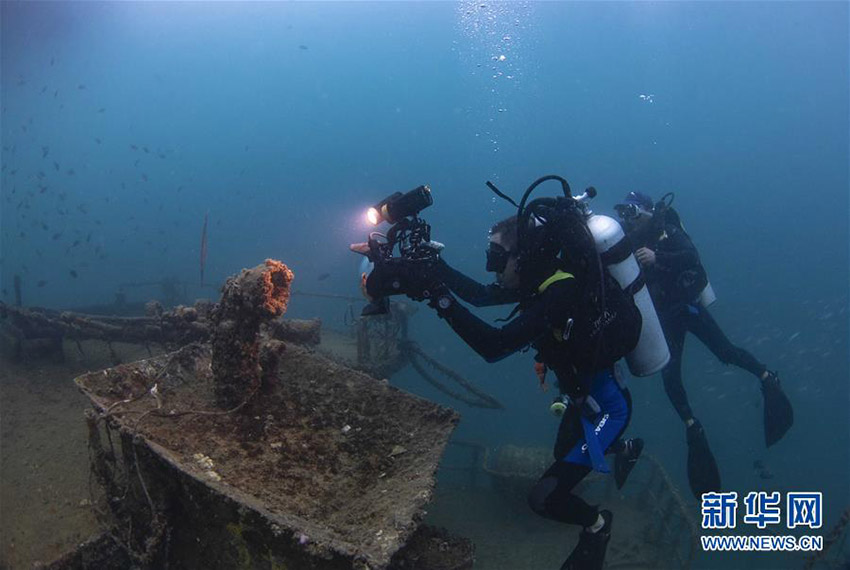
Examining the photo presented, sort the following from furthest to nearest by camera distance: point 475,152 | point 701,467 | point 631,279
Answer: point 475,152, point 701,467, point 631,279

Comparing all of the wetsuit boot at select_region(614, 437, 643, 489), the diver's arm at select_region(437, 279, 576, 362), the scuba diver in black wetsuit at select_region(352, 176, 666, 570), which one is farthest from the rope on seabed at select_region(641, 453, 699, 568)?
the diver's arm at select_region(437, 279, 576, 362)

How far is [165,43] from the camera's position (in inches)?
4919

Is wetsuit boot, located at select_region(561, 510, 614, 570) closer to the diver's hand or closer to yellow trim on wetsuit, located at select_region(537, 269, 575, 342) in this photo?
yellow trim on wetsuit, located at select_region(537, 269, 575, 342)

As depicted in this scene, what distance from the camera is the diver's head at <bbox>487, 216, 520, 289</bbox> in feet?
14.9

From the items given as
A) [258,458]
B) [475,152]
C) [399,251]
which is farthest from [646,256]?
[475,152]

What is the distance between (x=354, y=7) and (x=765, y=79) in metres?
94.9

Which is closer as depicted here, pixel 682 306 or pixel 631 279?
pixel 631 279

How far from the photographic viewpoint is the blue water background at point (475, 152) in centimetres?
3575

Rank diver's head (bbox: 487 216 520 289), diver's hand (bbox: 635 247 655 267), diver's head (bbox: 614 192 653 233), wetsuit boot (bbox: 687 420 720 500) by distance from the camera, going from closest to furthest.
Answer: diver's head (bbox: 487 216 520 289) < diver's hand (bbox: 635 247 655 267) < wetsuit boot (bbox: 687 420 720 500) < diver's head (bbox: 614 192 653 233)

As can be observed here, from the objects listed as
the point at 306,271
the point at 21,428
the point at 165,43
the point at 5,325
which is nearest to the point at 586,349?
the point at 21,428

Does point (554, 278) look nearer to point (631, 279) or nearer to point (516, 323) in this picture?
point (516, 323)

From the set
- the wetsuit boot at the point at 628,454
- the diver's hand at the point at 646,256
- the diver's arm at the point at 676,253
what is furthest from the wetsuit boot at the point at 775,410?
the wetsuit boot at the point at 628,454

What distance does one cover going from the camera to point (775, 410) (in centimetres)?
873

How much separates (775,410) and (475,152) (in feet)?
448
